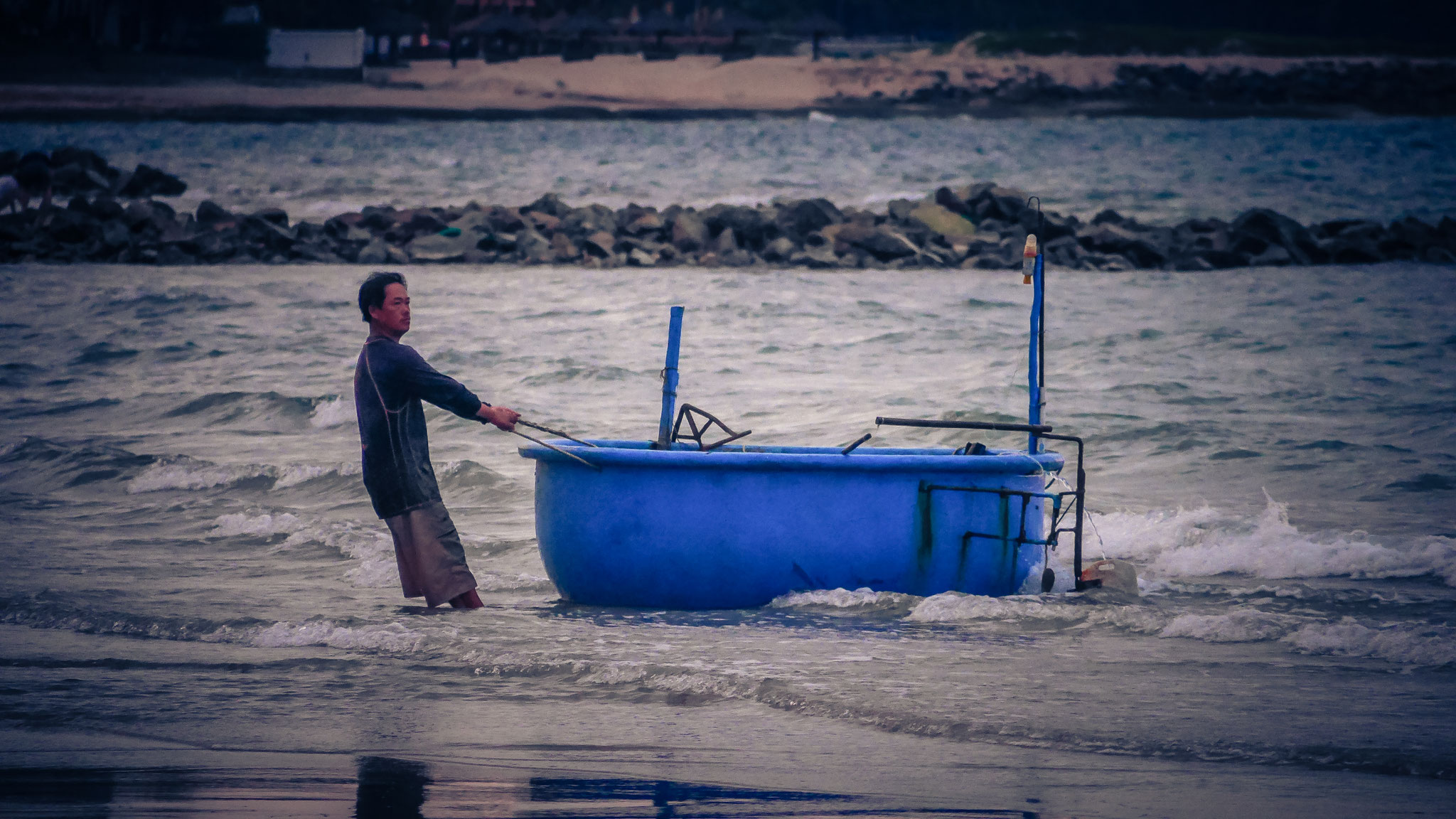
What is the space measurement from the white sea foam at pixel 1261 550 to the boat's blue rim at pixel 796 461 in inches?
77.4

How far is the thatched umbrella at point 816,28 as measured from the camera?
92.7 metres

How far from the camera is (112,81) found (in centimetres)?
7844

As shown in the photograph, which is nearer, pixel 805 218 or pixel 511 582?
pixel 511 582

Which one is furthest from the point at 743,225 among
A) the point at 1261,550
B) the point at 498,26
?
the point at 498,26

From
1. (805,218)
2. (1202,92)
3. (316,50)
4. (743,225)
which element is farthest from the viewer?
(1202,92)

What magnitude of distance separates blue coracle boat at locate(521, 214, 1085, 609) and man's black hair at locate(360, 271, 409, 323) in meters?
0.94

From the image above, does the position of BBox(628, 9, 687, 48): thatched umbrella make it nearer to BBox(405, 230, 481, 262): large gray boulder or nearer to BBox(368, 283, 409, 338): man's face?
BBox(405, 230, 481, 262): large gray boulder

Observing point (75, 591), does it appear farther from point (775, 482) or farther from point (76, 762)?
point (775, 482)

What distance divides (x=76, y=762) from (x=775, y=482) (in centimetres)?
302

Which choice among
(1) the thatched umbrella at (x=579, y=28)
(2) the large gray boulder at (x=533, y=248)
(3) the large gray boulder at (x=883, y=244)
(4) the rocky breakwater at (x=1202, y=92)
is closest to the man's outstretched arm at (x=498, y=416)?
(2) the large gray boulder at (x=533, y=248)

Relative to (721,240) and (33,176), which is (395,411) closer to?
(721,240)

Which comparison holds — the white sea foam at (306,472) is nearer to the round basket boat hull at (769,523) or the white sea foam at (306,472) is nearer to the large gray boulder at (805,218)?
the round basket boat hull at (769,523)

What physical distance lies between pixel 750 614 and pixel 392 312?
209cm

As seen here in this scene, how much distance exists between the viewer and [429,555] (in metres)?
6.80
